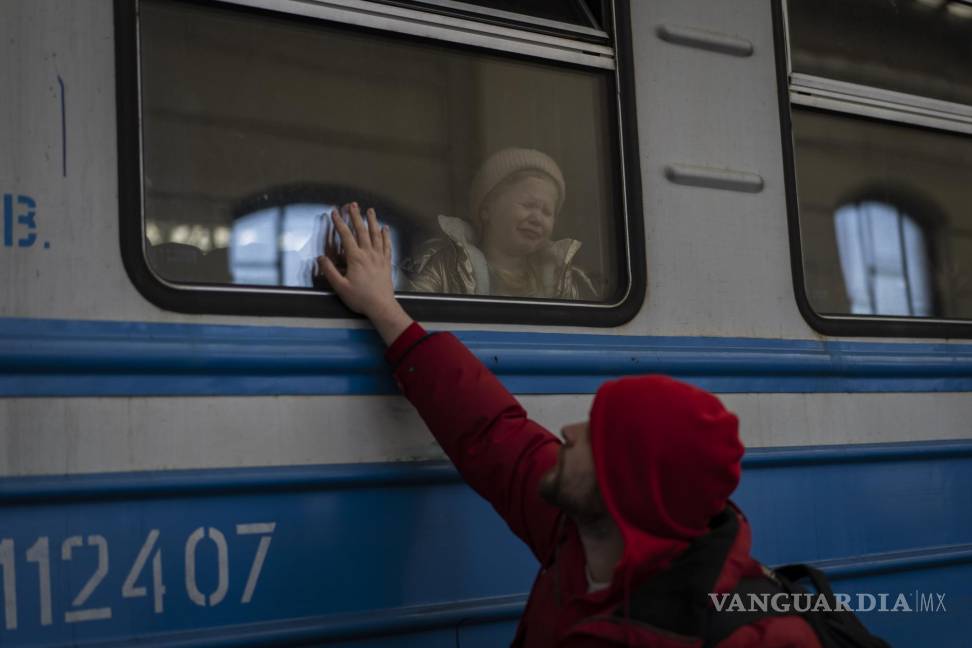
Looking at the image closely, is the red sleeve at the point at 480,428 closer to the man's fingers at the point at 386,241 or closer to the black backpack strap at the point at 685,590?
the man's fingers at the point at 386,241

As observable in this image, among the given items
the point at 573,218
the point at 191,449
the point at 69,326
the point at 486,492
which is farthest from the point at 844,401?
the point at 69,326

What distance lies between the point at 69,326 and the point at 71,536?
327 mm

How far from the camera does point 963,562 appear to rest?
278cm

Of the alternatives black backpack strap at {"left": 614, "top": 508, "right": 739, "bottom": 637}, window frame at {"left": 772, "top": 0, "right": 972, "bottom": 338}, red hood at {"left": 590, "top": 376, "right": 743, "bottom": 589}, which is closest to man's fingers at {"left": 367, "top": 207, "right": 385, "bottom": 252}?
red hood at {"left": 590, "top": 376, "right": 743, "bottom": 589}

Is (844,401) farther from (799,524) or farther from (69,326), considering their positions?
(69,326)

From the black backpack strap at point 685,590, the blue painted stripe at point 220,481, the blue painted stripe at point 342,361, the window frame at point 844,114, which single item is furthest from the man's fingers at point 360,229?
the window frame at point 844,114

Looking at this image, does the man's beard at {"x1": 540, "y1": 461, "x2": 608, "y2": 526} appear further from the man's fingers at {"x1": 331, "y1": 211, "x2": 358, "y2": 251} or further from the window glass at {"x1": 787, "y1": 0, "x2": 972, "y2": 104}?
the window glass at {"x1": 787, "y1": 0, "x2": 972, "y2": 104}

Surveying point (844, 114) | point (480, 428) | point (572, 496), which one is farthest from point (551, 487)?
point (844, 114)

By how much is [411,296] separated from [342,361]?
199 mm

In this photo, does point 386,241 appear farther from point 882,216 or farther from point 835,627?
point 882,216

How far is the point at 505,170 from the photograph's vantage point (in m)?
2.29

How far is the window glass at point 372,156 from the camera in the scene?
1.93 meters

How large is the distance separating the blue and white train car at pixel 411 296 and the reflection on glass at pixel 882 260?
0.04 feet

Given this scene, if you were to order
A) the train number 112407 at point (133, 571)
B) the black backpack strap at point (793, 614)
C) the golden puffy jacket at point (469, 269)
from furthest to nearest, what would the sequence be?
the golden puffy jacket at point (469, 269), the train number 112407 at point (133, 571), the black backpack strap at point (793, 614)
